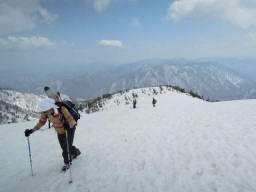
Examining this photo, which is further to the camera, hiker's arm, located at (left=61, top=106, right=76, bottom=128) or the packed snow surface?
hiker's arm, located at (left=61, top=106, right=76, bottom=128)

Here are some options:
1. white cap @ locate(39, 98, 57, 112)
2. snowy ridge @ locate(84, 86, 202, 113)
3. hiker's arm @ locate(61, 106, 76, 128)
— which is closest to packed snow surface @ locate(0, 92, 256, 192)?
hiker's arm @ locate(61, 106, 76, 128)

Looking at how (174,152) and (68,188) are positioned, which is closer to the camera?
(68,188)

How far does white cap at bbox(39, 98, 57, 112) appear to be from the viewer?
5457mm

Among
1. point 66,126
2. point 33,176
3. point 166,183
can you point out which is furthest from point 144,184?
point 33,176

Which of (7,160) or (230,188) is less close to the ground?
(230,188)

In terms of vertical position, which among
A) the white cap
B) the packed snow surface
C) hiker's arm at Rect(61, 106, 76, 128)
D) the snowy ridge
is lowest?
the snowy ridge

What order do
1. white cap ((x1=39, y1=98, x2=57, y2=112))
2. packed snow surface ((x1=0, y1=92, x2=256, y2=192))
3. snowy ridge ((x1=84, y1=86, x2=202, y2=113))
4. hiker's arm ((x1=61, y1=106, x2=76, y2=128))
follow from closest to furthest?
packed snow surface ((x1=0, y1=92, x2=256, y2=192))
white cap ((x1=39, y1=98, x2=57, y2=112))
hiker's arm ((x1=61, y1=106, x2=76, y2=128))
snowy ridge ((x1=84, y1=86, x2=202, y2=113))

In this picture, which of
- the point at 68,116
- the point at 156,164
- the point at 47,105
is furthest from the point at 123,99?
the point at 47,105

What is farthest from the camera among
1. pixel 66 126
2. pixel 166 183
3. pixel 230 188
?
pixel 66 126

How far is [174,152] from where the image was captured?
24.1 feet

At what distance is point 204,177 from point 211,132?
4484 mm

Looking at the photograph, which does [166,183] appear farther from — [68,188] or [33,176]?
[33,176]

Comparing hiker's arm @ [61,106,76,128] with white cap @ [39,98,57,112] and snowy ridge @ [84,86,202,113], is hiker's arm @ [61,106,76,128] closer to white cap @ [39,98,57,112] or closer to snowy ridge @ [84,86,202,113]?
white cap @ [39,98,57,112]

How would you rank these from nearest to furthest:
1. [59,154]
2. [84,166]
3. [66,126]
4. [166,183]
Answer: [166,183] → [66,126] → [84,166] → [59,154]
